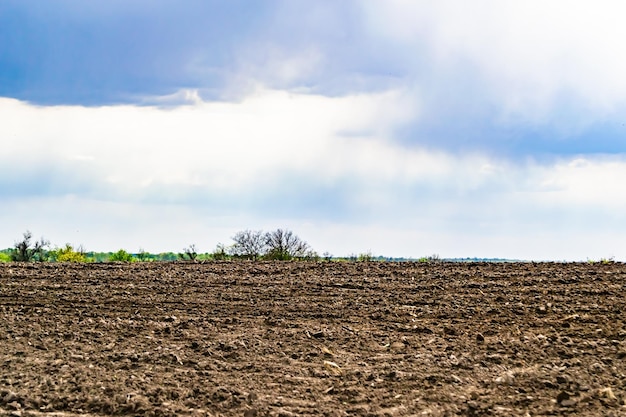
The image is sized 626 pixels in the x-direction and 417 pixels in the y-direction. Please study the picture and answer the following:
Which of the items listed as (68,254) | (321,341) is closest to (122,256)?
(68,254)

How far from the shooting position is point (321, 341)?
779 centimetres

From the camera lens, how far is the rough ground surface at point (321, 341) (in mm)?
6199

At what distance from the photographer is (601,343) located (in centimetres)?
719

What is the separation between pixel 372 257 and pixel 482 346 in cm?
870

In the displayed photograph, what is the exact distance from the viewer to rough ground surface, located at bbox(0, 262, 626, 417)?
6.20 m

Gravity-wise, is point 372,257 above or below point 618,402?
above

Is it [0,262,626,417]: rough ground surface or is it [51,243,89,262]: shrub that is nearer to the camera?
[0,262,626,417]: rough ground surface

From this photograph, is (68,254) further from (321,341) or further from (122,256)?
(321,341)

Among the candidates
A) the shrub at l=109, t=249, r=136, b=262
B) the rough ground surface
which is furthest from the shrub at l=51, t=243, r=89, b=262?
the rough ground surface

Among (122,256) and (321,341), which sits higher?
(122,256)

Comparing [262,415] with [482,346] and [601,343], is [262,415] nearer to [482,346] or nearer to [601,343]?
[482,346]

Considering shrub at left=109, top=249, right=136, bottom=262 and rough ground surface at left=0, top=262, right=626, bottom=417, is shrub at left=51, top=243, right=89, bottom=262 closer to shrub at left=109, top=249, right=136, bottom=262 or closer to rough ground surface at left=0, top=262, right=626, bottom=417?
shrub at left=109, top=249, right=136, bottom=262

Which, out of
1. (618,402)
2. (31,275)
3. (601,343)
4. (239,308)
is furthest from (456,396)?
(31,275)

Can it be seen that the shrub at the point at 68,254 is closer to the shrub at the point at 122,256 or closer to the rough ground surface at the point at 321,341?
the shrub at the point at 122,256
